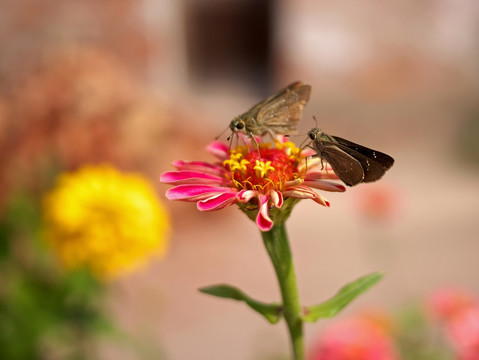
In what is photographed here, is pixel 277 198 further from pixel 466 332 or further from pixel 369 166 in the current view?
pixel 466 332

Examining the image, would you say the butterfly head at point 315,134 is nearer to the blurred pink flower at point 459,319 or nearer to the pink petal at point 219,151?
the pink petal at point 219,151

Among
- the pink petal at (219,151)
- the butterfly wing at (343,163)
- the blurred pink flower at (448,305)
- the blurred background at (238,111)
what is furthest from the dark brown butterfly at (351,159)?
the blurred background at (238,111)

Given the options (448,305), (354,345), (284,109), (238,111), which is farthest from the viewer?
(238,111)

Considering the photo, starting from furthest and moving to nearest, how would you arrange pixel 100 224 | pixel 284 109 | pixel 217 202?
1. pixel 100 224
2. pixel 284 109
3. pixel 217 202

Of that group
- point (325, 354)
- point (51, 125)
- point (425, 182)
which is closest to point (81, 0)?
point (51, 125)

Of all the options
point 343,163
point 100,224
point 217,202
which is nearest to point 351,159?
point 343,163

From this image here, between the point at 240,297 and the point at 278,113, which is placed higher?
the point at 278,113
